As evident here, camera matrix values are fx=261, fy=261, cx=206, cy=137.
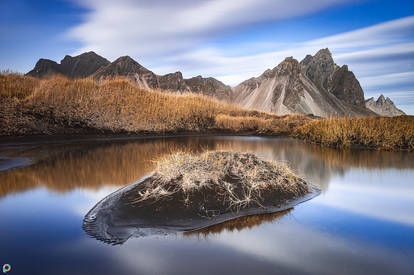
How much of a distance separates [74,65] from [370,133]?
38988 millimetres

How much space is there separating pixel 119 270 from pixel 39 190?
391 cm

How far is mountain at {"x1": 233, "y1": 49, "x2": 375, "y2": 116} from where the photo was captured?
223 feet

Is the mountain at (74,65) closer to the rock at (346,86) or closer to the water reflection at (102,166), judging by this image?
the water reflection at (102,166)

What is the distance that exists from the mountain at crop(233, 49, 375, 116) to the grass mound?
60124mm

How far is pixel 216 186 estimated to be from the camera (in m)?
4.10

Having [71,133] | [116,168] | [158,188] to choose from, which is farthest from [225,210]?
[71,133]

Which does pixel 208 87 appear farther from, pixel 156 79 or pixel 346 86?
pixel 346 86

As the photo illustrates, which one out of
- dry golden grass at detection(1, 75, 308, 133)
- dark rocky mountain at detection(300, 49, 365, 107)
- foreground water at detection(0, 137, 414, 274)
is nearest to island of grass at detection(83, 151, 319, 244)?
foreground water at detection(0, 137, 414, 274)

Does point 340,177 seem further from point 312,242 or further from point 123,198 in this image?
point 123,198

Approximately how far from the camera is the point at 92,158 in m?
8.57

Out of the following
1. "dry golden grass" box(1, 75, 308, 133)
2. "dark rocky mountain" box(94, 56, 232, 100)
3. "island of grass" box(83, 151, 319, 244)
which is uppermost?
"dark rocky mountain" box(94, 56, 232, 100)

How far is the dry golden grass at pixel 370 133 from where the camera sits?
33.2 ft

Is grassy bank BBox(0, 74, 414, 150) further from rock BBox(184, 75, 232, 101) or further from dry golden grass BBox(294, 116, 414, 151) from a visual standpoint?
rock BBox(184, 75, 232, 101)

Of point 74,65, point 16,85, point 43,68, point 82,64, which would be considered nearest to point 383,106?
point 82,64
